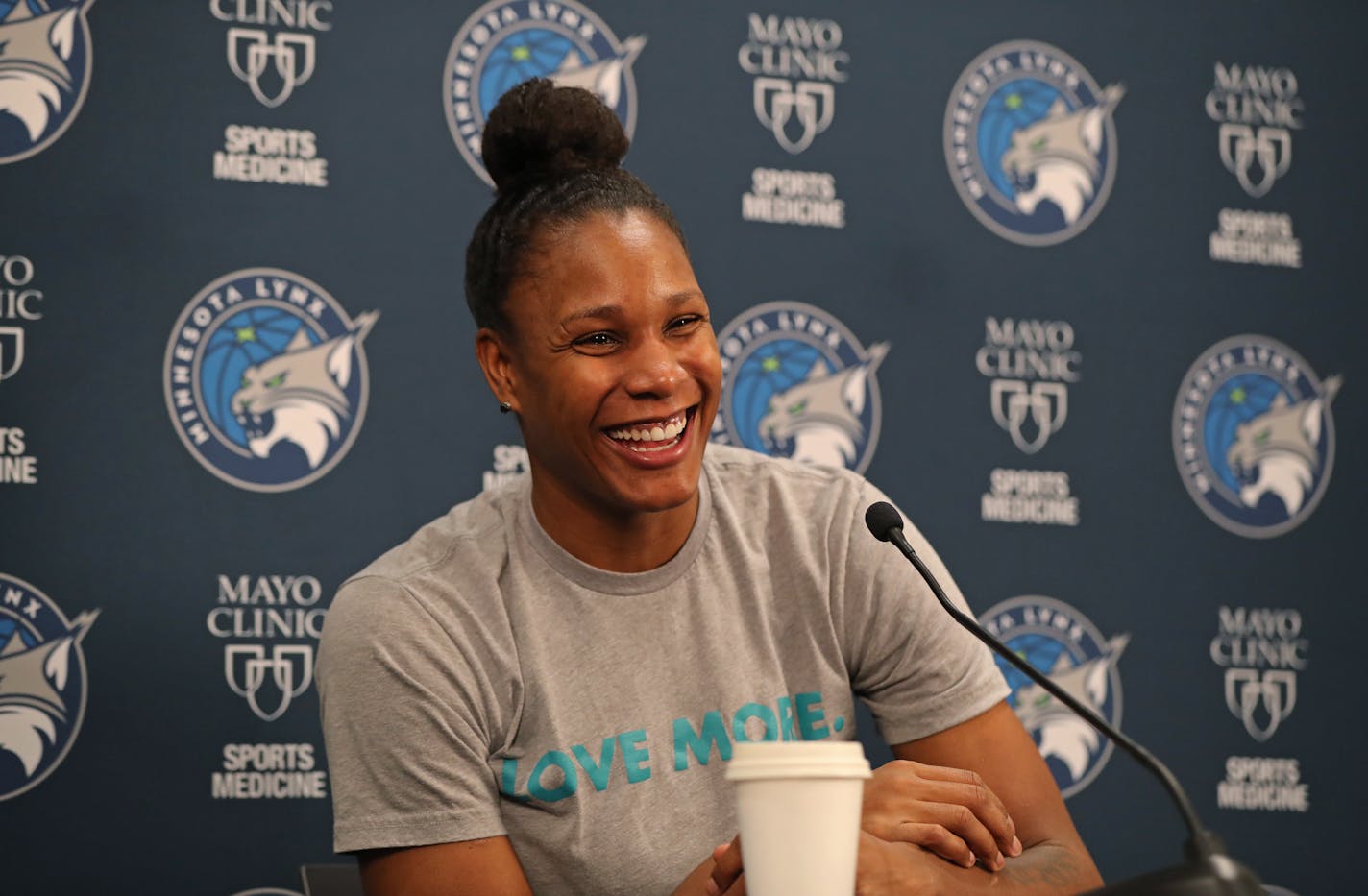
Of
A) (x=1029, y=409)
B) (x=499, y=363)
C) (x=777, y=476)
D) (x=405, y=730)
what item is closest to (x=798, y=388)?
(x=1029, y=409)

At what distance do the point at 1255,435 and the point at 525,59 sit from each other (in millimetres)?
1443

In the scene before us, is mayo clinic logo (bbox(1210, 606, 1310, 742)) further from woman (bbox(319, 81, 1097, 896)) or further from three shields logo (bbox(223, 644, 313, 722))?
three shields logo (bbox(223, 644, 313, 722))

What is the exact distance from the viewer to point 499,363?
1.79 m

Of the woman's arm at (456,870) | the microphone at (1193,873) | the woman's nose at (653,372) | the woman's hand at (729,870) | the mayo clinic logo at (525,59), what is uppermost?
the mayo clinic logo at (525,59)

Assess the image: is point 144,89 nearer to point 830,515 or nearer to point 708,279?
point 708,279

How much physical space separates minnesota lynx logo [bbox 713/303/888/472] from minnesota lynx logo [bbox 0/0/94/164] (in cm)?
106

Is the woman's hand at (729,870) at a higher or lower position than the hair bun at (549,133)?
lower

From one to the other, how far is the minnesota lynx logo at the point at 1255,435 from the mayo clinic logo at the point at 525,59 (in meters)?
1.13

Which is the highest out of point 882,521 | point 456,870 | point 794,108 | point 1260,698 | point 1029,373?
point 794,108

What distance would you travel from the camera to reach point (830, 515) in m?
1.78

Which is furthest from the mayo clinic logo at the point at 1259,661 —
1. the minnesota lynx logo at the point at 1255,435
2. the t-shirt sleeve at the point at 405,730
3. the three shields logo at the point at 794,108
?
the t-shirt sleeve at the point at 405,730

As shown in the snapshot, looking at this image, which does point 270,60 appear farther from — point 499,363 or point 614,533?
point 614,533

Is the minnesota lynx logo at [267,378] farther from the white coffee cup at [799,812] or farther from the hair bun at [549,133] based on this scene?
the white coffee cup at [799,812]

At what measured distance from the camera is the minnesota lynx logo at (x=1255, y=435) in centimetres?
277
